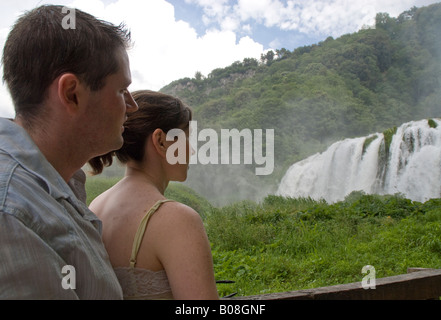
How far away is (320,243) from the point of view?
5105mm

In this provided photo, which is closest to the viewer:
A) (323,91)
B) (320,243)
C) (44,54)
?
(44,54)

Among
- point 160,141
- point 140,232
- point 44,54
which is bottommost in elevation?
point 140,232

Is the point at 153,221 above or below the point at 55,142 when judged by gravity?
below

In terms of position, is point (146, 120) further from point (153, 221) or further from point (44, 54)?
point (44, 54)

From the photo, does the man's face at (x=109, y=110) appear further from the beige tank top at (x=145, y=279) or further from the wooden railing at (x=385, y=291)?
the wooden railing at (x=385, y=291)

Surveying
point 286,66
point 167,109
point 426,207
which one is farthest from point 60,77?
point 286,66

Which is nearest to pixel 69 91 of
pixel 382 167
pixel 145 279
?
pixel 145 279

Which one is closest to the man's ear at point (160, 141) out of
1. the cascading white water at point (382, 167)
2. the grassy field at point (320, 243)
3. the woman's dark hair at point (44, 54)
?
the woman's dark hair at point (44, 54)

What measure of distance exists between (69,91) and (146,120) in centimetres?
A: 40

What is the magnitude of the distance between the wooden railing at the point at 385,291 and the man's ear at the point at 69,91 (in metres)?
0.86

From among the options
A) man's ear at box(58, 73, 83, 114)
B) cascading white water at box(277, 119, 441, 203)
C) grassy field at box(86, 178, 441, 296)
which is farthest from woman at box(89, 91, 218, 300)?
cascading white water at box(277, 119, 441, 203)

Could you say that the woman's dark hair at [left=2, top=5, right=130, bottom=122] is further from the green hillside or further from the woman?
the green hillside

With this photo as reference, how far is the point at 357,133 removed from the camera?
73.5 feet

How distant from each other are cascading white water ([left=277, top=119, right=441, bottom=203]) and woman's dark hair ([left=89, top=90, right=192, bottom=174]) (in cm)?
926
